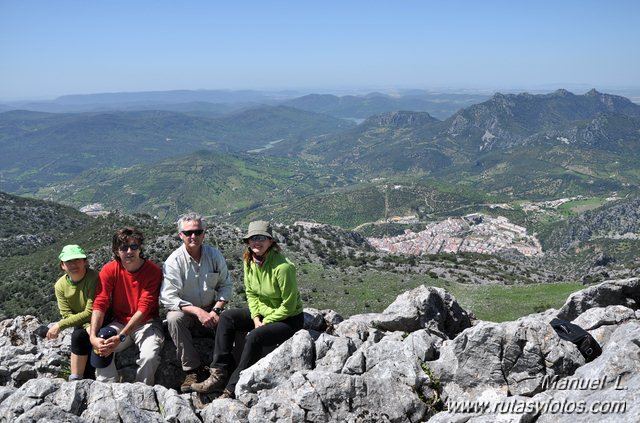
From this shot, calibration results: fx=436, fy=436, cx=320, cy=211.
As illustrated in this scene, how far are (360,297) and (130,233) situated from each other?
130ft

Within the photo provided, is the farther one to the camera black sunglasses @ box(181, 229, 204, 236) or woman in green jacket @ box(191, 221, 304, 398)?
black sunglasses @ box(181, 229, 204, 236)

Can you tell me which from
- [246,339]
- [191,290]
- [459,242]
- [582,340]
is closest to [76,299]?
[191,290]

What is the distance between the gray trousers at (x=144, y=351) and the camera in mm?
10362

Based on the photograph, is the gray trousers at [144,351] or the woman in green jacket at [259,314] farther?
the gray trousers at [144,351]

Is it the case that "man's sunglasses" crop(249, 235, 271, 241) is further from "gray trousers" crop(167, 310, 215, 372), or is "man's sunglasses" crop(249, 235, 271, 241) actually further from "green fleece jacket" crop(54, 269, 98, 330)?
"green fleece jacket" crop(54, 269, 98, 330)

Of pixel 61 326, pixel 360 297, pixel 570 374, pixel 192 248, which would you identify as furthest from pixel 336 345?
pixel 360 297

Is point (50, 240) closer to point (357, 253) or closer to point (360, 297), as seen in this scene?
point (357, 253)

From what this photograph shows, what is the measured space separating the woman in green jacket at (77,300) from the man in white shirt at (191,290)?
5.88 ft

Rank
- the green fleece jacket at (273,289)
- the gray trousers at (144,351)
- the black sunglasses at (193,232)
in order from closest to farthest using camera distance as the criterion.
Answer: the green fleece jacket at (273,289), the gray trousers at (144,351), the black sunglasses at (193,232)

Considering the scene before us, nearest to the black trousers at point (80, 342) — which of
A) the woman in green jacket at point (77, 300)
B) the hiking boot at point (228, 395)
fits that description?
the woman in green jacket at point (77, 300)

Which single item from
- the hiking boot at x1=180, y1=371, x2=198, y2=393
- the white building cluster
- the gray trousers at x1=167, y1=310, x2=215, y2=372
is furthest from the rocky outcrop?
the white building cluster

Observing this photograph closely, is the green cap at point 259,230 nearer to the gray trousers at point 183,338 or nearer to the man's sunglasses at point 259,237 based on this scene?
the man's sunglasses at point 259,237

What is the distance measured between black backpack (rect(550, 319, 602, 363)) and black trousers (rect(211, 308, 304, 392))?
20.1 ft

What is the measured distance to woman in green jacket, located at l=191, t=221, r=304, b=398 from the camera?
399 inches
